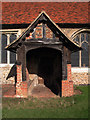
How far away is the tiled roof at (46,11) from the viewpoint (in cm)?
1107

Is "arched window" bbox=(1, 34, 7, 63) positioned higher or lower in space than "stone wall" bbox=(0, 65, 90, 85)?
higher

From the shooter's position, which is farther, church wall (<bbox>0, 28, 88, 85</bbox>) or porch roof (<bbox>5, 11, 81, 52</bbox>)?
church wall (<bbox>0, 28, 88, 85</bbox>)

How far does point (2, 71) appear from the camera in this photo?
1121 cm

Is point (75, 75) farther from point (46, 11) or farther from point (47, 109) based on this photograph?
point (46, 11)

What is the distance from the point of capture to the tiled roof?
436 inches

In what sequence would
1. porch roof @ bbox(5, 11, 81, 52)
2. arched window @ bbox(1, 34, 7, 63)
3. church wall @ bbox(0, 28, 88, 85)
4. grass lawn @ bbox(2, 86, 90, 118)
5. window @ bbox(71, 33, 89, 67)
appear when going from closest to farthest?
grass lawn @ bbox(2, 86, 90, 118)
porch roof @ bbox(5, 11, 81, 52)
church wall @ bbox(0, 28, 88, 85)
window @ bbox(71, 33, 89, 67)
arched window @ bbox(1, 34, 7, 63)

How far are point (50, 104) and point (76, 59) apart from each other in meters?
7.14

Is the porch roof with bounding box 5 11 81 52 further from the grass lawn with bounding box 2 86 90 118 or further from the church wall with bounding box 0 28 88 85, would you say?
the church wall with bounding box 0 28 88 85

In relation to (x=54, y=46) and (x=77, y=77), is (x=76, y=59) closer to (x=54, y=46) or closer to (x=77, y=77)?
(x=77, y=77)

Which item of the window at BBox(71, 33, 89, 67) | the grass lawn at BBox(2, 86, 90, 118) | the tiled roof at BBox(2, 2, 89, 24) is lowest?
the grass lawn at BBox(2, 86, 90, 118)

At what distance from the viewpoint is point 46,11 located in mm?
12000

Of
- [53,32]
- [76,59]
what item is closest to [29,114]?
[53,32]

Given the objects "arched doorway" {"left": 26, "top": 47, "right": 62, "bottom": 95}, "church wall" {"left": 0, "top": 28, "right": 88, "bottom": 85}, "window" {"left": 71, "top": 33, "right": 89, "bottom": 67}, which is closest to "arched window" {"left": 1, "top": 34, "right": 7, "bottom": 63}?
"church wall" {"left": 0, "top": 28, "right": 88, "bottom": 85}

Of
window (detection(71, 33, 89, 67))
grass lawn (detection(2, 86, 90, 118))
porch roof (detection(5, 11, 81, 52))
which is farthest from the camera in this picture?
window (detection(71, 33, 89, 67))
